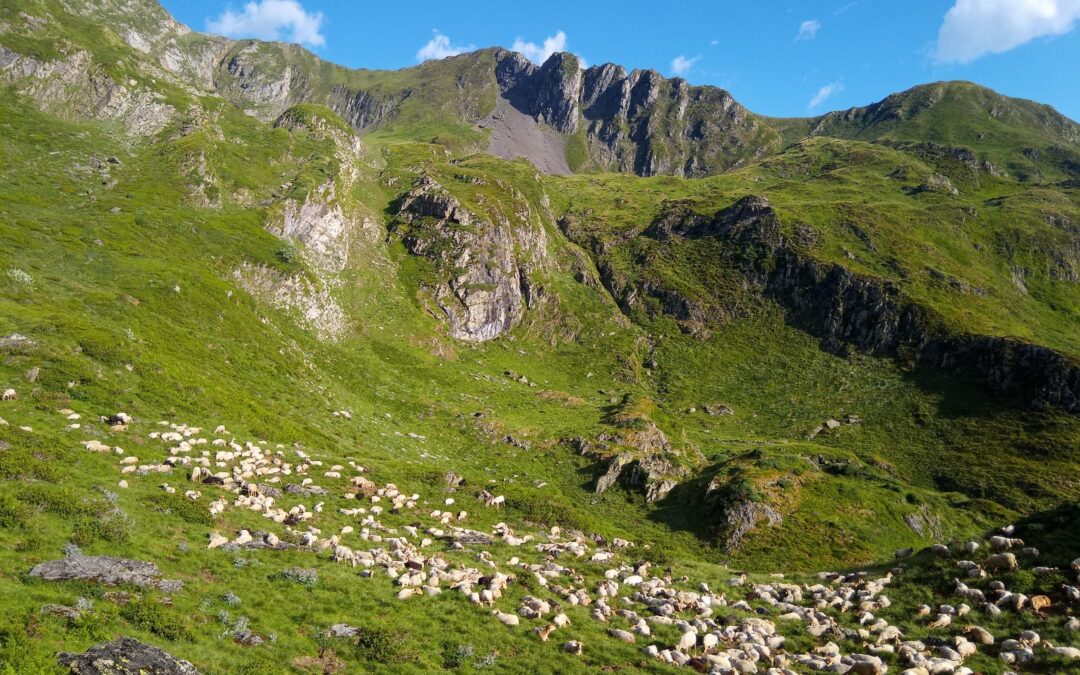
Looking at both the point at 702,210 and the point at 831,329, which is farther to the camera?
the point at 702,210

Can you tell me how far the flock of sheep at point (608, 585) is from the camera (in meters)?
16.6

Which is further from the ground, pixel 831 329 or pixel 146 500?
pixel 831 329

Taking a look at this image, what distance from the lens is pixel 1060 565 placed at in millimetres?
19281

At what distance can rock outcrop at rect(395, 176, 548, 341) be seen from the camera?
99625 millimetres

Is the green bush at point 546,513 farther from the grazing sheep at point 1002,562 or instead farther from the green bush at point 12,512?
the green bush at point 12,512

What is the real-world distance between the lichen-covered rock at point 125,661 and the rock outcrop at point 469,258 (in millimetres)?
82906

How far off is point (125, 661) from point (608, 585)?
1676cm

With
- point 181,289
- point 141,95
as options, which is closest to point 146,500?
point 181,289

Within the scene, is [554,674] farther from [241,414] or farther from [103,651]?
[241,414]

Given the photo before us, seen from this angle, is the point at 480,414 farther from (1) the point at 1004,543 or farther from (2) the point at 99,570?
(1) the point at 1004,543

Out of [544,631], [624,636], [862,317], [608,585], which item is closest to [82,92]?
[608,585]

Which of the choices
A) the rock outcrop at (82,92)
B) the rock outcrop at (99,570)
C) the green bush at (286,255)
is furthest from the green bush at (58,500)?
the rock outcrop at (82,92)

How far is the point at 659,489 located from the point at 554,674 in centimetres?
3907

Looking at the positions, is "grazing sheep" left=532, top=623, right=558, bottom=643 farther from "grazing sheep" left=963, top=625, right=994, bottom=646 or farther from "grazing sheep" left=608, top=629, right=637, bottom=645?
"grazing sheep" left=963, top=625, right=994, bottom=646
